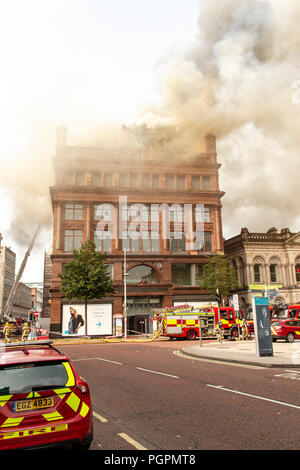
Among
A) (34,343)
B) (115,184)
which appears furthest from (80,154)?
(34,343)

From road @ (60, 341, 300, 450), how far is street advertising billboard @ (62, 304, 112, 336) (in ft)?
107

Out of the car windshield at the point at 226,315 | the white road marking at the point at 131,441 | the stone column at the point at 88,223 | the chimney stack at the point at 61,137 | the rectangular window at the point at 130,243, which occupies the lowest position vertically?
the white road marking at the point at 131,441

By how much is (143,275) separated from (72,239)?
10356 mm

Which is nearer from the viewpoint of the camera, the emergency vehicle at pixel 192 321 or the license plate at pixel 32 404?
the license plate at pixel 32 404

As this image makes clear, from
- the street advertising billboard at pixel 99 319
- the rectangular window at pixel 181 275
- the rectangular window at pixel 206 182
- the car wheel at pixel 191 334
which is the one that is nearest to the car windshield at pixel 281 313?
the car wheel at pixel 191 334

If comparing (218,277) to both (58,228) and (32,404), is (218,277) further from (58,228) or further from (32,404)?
(32,404)

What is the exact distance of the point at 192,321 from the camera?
112 feet

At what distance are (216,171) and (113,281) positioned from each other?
21.3 m

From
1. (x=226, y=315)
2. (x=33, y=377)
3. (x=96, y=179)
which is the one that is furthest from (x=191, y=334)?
(x=33, y=377)

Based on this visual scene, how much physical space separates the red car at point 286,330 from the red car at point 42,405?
24492 mm

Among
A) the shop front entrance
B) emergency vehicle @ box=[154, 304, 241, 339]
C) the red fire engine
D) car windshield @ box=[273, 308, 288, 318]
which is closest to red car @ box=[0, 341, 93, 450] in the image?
the red fire engine

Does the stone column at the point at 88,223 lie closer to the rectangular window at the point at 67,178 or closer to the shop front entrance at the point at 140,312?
the rectangular window at the point at 67,178

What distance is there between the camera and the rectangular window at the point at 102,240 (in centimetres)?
4759

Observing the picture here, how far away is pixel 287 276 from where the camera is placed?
172 ft
